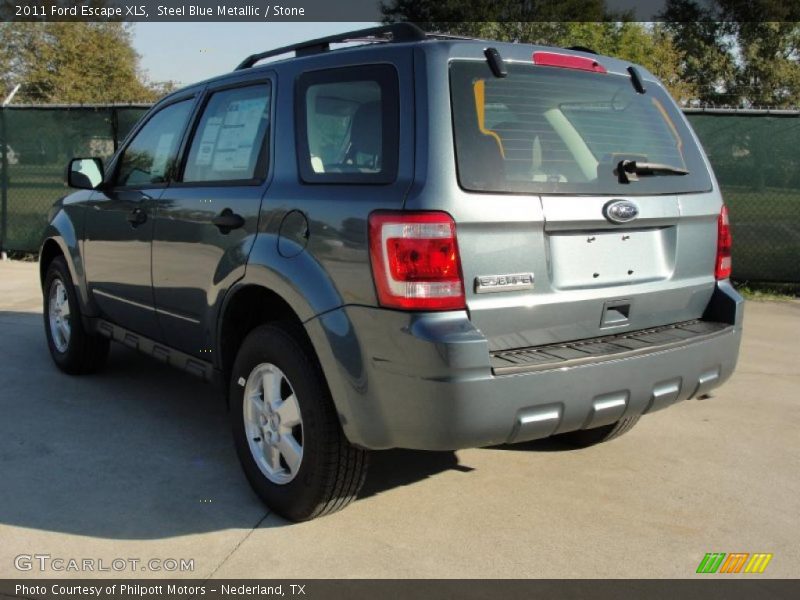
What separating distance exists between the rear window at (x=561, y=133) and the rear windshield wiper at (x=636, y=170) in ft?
0.07

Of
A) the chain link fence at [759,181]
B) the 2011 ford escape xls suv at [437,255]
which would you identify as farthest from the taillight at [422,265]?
the chain link fence at [759,181]

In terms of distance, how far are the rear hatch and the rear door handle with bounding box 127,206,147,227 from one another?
7.11ft

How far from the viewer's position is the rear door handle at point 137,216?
4.46m

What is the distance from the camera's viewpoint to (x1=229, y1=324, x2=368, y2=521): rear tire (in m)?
3.19

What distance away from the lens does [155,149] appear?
470cm

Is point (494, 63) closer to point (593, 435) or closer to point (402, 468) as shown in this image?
point (402, 468)

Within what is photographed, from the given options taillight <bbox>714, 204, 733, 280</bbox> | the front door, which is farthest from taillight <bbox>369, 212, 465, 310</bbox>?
the front door

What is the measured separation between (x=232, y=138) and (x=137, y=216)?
0.88 meters

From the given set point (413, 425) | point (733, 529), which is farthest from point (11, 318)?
point (733, 529)

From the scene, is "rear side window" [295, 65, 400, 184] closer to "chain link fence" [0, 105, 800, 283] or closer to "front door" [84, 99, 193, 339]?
"front door" [84, 99, 193, 339]

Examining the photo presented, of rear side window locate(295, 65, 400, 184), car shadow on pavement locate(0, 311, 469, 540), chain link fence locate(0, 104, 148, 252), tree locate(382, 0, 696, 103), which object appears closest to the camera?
rear side window locate(295, 65, 400, 184)

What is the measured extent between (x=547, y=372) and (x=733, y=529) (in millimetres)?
1232

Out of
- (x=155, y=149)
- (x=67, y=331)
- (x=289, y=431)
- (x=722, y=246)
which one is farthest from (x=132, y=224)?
(x=722, y=246)
